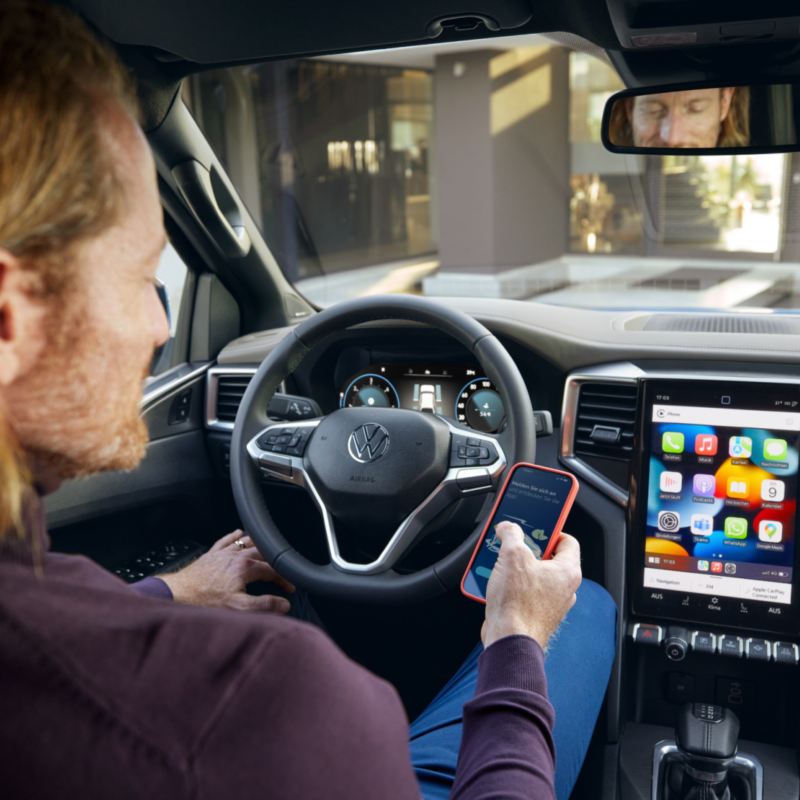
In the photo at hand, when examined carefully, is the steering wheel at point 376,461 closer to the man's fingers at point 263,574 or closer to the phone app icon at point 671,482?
the man's fingers at point 263,574

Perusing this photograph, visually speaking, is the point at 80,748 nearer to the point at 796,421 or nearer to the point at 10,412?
the point at 10,412

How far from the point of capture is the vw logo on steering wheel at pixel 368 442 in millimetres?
1962

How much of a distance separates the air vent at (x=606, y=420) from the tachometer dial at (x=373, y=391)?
18.9 inches

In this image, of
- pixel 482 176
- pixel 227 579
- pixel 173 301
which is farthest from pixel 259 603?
pixel 482 176

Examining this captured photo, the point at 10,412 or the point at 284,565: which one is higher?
the point at 10,412

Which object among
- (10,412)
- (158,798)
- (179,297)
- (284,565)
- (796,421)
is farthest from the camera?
(179,297)

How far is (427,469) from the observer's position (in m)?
1.90

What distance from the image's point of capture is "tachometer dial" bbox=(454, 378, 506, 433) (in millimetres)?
Result: 2318

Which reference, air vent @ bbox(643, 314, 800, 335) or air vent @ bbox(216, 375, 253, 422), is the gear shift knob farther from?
air vent @ bbox(216, 375, 253, 422)

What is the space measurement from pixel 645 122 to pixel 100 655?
1.78 m

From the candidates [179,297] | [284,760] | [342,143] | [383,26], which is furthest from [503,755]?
[342,143]

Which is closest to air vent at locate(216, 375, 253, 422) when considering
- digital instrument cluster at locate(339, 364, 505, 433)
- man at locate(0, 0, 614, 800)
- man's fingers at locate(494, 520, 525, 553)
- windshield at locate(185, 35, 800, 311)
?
digital instrument cluster at locate(339, 364, 505, 433)

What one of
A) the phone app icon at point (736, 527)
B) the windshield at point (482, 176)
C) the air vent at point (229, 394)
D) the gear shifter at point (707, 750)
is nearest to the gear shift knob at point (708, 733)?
the gear shifter at point (707, 750)

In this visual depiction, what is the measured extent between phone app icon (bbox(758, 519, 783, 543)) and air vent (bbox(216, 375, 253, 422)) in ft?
4.66
